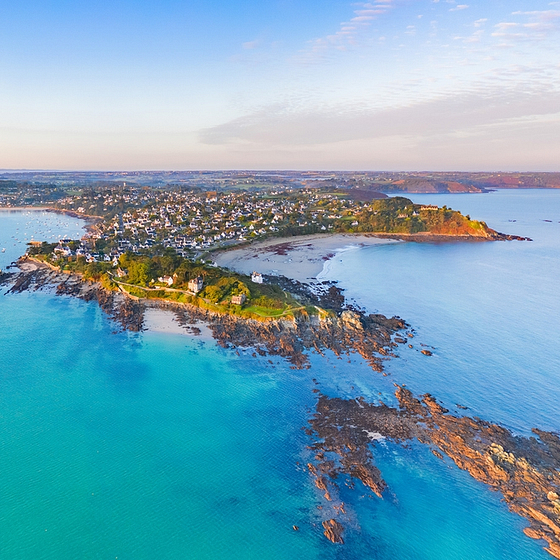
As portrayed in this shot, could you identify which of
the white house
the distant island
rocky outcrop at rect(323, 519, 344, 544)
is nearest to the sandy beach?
the distant island

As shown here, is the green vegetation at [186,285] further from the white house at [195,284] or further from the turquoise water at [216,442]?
the turquoise water at [216,442]

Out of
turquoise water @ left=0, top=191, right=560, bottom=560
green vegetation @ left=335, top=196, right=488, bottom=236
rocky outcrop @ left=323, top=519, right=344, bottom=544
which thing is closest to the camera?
rocky outcrop @ left=323, top=519, right=344, bottom=544

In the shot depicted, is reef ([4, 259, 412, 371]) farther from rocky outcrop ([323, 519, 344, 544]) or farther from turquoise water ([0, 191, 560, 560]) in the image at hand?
rocky outcrop ([323, 519, 344, 544])

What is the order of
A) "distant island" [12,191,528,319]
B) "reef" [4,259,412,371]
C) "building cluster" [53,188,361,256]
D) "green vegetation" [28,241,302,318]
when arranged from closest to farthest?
"reef" [4,259,412,371], "green vegetation" [28,241,302,318], "distant island" [12,191,528,319], "building cluster" [53,188,361,256]

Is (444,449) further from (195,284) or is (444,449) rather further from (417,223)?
(417,223)

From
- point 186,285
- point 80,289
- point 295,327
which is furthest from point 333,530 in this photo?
point 80,289

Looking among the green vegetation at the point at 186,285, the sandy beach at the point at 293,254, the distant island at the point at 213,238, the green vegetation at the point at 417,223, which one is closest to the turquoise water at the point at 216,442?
the green vegetation at the point at 186,285

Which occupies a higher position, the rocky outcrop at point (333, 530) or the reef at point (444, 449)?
the reef at point (444, 449)

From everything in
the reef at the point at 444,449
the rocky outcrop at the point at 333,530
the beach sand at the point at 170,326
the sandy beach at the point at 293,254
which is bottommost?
the rocky outcrop at the point at 333,530
